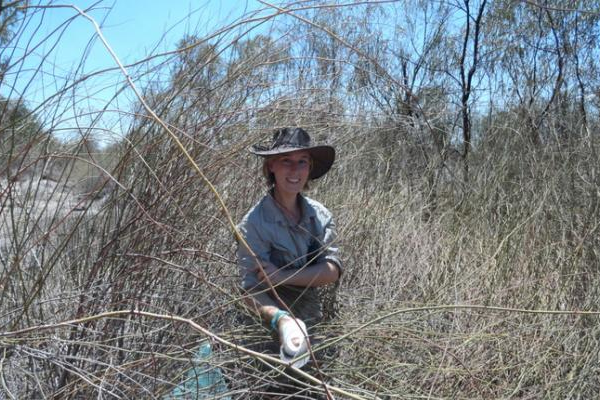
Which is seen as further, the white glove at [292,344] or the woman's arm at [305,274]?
the woman's arm at [305,274]

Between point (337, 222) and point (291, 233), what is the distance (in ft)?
3.73

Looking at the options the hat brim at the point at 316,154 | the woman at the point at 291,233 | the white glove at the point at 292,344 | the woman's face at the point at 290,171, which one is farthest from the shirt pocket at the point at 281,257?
the white glove at the point at 292,344

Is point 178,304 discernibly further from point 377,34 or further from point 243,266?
point 377,34

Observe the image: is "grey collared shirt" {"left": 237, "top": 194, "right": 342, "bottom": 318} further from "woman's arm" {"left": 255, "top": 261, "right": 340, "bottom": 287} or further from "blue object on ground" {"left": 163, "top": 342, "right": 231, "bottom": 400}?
"blue object on ground" {"left": 163, "top": 342, "right": 231, "bottom": 400}

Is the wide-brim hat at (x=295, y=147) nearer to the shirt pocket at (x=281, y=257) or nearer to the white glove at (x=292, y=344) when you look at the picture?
the shirt pocket at (x=281, y=257)

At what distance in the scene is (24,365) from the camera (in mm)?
1547

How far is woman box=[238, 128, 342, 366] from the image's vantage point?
1.80m

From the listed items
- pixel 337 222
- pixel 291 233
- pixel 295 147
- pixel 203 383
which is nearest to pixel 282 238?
pixel 291 233

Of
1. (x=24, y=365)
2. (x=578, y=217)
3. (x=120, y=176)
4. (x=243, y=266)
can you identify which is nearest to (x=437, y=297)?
(x=578, y=217)

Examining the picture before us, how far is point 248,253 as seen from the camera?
1.76 metres

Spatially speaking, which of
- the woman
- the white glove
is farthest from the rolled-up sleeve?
the white glove

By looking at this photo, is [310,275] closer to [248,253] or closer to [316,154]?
[248,253]

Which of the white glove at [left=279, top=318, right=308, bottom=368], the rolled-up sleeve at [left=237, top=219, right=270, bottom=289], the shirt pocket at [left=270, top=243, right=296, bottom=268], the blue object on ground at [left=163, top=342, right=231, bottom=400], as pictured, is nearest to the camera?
the white glove at [left=279, top=318, right=308, bottom=368]

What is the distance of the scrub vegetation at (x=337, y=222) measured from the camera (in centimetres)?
160
